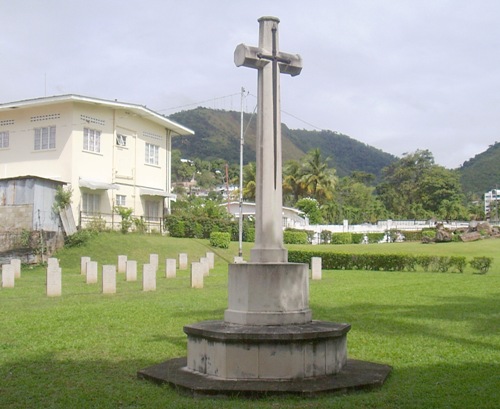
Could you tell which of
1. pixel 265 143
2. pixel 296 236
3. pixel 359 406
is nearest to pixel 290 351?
pixel 359 406

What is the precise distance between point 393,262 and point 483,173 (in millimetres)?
99683

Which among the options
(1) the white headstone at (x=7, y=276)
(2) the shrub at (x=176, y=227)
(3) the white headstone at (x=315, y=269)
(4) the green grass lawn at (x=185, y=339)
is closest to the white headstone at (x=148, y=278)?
(4) the green grass lawn at (x=185, y=339)

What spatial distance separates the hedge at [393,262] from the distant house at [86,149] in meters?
13.4

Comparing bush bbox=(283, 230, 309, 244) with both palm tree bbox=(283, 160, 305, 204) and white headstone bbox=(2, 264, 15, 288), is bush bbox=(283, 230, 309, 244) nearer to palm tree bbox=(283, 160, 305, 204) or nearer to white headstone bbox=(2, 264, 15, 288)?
palm tree bbox=(283, 160, 305, 204)

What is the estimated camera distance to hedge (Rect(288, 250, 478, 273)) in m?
26.2

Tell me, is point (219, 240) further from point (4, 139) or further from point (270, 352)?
point (270, 352)

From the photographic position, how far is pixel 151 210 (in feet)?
131

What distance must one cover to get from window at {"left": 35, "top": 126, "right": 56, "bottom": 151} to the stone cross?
28.7 metres

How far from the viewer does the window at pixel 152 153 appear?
39938mm

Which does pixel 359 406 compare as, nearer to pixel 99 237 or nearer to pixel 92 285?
pixel 92 285

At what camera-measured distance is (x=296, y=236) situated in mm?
45781

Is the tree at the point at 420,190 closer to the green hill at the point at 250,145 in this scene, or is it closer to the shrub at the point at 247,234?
the shrub at the point at 247,234

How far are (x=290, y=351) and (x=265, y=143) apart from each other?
8.99 ft

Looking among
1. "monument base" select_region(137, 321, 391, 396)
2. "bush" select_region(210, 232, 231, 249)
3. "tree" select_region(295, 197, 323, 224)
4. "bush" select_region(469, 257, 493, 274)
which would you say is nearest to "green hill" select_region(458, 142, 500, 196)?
"tree" select_region(295, 197, 323, 224)
